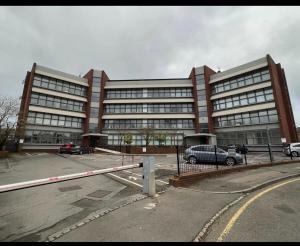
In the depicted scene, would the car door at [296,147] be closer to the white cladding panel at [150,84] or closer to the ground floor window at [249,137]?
the ground floor window at [249,137]

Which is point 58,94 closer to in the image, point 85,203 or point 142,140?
point 142,140

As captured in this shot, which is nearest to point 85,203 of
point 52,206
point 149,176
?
point 52,206

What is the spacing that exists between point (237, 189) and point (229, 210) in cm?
256

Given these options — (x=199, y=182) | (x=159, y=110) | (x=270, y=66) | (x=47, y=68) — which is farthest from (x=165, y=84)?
(x=199, y=182)

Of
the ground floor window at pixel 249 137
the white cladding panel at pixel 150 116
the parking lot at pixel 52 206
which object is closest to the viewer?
the parking lot at pixel 52 206

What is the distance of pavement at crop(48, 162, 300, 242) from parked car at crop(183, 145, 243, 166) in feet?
26.0

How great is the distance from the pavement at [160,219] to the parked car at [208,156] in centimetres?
793

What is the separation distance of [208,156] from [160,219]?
11360 millimetres

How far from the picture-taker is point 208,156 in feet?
47.8

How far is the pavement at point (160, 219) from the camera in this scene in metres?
3.37

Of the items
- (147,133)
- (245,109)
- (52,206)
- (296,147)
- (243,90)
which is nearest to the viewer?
(52,206)

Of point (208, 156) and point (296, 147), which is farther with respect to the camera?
point (296, 147)

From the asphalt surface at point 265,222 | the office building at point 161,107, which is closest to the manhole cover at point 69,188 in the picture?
the asphalt surface at point 265,222
